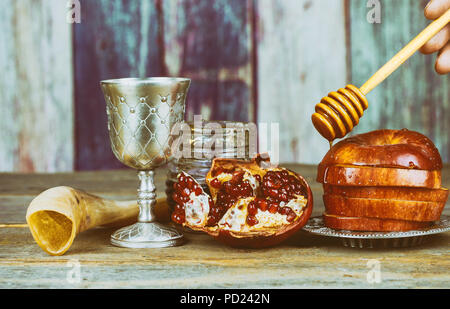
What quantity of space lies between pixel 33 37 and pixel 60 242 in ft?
5.25

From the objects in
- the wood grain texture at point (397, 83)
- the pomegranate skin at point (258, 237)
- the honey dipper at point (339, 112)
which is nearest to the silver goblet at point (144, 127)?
the pomegranate skin at point (258, 237)

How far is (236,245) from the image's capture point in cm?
99

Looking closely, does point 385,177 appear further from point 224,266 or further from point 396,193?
point 224,266

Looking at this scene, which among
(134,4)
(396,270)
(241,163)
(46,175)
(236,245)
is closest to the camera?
(396,270)

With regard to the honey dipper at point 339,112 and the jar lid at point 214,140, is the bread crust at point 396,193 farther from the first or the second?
the jar lid at point 214,140

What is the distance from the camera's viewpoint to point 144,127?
1.03 m

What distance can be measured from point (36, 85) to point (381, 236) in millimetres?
1828

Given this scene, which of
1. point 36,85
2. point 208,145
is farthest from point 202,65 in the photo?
point 208,145

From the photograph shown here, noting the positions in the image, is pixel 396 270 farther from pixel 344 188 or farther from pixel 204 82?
pixel 204 82

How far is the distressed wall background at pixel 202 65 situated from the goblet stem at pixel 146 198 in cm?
132

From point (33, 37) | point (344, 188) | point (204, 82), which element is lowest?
point (344, 188)

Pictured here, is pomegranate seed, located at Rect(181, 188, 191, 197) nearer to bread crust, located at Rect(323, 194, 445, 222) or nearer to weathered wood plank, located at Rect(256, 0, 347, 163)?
bread crust, located at Rect(323, 194, 445, 222)

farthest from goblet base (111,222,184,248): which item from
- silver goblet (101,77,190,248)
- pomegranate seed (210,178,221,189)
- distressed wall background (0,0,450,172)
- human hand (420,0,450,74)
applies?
distressed wall background (0,0,450,172)

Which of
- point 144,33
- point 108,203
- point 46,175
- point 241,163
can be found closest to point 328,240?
point 241,163
